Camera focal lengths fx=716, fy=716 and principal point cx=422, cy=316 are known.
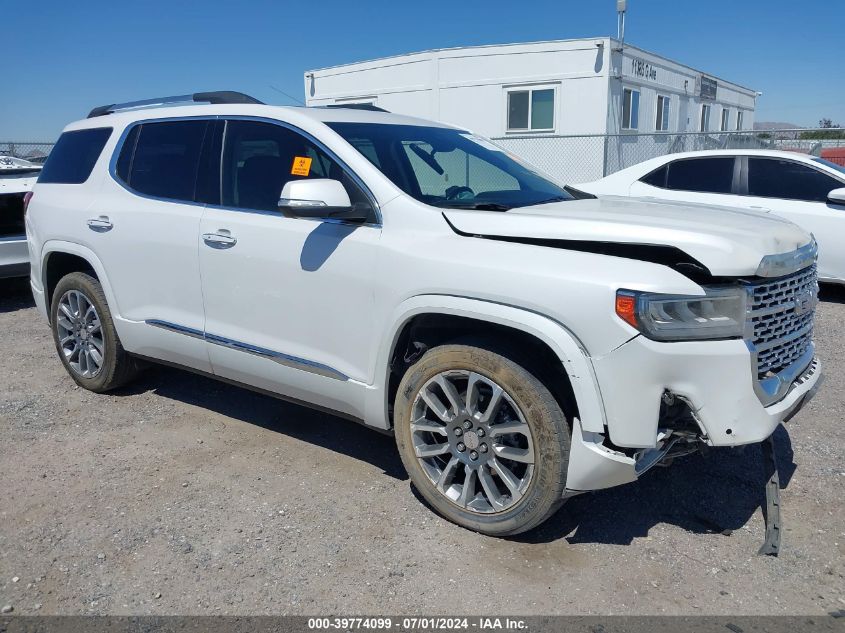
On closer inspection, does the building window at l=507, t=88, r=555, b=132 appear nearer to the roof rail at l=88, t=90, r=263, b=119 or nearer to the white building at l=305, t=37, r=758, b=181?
the white building at l=305, t=37, r=758, b=181

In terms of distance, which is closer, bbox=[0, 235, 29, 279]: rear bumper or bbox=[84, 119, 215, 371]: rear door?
bbox=[84, 119, 215, 371]: rear door

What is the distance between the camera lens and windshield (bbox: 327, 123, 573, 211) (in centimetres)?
363

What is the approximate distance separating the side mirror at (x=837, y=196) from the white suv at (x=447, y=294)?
4447 millimetres

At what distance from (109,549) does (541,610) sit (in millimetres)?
1912

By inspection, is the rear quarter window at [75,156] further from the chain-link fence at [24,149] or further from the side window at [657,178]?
the chain-link fence at [24,149]

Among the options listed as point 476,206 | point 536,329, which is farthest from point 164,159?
point 536,329

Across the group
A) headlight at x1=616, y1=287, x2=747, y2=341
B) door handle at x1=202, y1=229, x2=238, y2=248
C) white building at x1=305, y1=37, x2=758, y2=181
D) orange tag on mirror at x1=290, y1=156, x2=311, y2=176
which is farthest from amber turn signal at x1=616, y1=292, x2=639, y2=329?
white building at x1=305, y1=37, x2=758, y2=181

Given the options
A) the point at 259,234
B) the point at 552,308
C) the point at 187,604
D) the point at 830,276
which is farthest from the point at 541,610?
the point at 830,276

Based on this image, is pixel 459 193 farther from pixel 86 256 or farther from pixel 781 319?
pixel 86 256

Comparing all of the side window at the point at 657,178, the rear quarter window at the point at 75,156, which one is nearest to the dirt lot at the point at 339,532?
the rear quarter window at the point at 75,156

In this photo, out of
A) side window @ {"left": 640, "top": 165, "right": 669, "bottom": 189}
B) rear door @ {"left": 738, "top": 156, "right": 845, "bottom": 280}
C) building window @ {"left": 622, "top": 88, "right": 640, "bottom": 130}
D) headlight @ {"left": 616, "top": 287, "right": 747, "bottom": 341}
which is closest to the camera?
headlight @ {"left": 616, "top": 287, "right": 747, "bottom": 341}

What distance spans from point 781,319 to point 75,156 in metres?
4.61

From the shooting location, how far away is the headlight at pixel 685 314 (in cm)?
269

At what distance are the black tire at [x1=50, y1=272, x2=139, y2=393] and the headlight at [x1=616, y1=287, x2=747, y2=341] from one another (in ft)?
11.6
